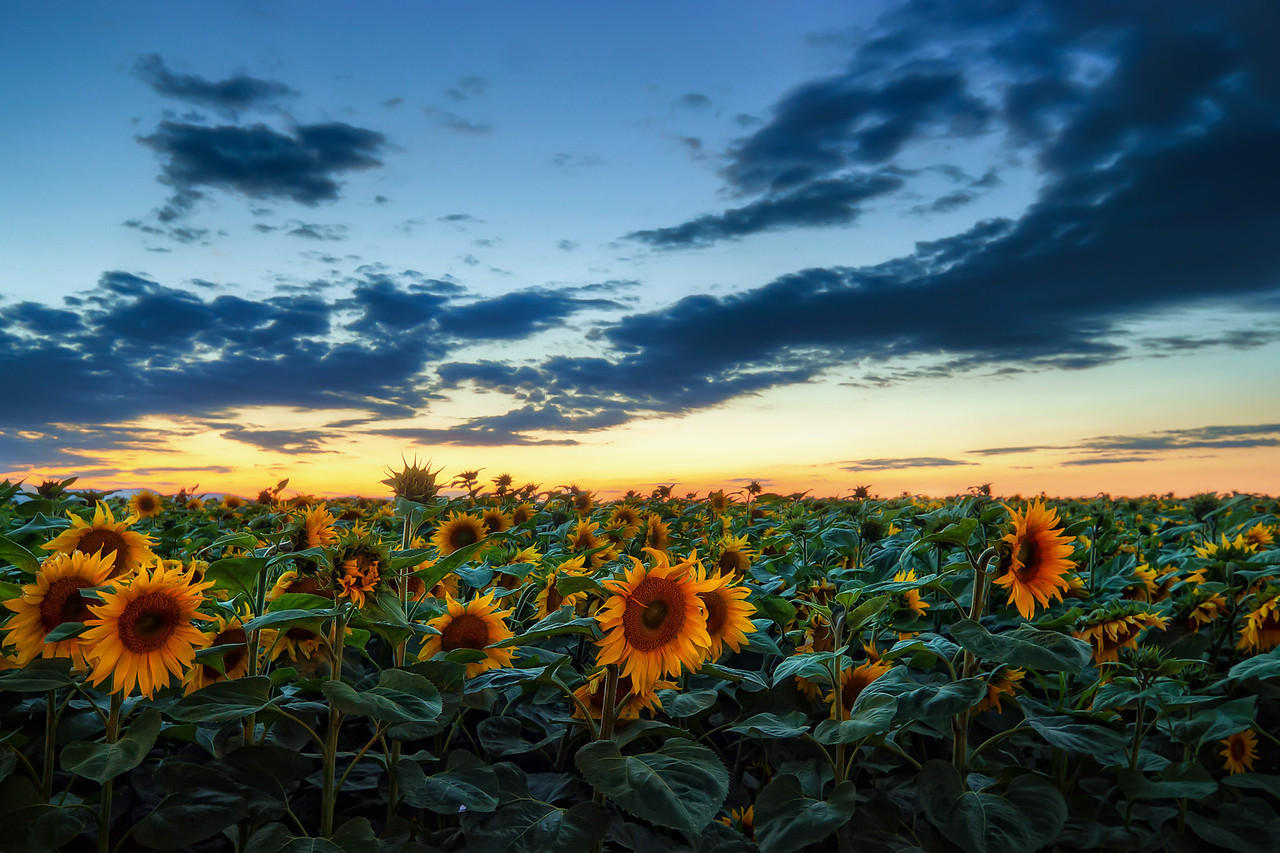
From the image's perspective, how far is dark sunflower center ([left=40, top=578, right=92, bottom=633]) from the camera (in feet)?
9.03

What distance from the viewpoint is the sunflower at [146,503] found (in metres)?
9.43

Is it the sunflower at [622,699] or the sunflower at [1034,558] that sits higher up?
the sunflower at [1034,558]

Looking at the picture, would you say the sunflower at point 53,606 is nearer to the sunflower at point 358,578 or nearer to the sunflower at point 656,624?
the sunflower at point 358,578

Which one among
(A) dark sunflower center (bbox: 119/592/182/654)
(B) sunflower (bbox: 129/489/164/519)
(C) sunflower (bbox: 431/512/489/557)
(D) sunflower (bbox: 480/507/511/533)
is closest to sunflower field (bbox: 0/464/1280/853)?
(A) dark sunflower center (bbox: 119/592/182/654)

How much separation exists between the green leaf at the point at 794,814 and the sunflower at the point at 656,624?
0.53 meters

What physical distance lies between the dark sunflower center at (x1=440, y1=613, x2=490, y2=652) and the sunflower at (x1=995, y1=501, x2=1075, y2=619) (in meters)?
2.08

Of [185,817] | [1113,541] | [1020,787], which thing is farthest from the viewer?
[1113,541]

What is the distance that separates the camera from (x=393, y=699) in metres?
2.38

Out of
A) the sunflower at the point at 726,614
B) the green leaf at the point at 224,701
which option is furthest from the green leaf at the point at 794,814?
the green leaf at the point at 224,701

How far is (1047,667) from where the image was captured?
247 centimetres

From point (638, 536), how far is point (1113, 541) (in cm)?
362

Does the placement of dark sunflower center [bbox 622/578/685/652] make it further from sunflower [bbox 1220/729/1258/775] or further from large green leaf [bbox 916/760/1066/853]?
sunflower [bbox 1220/729/1258/775]

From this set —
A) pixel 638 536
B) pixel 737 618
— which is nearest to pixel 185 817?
pixel 737 618

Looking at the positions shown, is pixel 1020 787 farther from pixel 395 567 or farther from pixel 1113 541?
pixel 1113 541
